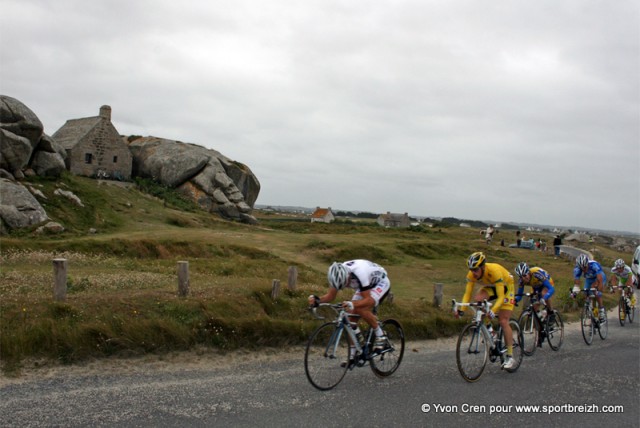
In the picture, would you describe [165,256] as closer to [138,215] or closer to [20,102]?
[138,215]

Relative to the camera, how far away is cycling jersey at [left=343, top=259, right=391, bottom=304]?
25.3ft

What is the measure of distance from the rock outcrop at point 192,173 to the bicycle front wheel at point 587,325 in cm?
3782

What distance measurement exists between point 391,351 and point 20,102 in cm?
3320

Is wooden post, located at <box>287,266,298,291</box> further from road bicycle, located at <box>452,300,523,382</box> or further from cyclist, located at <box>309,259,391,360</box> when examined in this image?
road bicycle, located at <box>452,300,523,382</box>

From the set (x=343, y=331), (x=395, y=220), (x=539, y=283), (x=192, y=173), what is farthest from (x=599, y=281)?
(x=395, y=220)

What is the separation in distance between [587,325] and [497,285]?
5.12 metres

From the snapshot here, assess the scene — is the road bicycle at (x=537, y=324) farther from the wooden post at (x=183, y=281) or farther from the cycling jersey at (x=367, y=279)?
the wooden post at (x=183, y=281)

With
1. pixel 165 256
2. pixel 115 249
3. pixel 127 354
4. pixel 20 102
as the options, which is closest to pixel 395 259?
pixel 165 256

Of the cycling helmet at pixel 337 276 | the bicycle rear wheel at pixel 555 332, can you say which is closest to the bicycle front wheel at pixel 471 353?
the cycling helmet at pixel 337 276

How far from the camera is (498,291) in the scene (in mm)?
8758

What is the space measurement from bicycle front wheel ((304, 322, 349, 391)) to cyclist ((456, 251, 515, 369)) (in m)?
2.52

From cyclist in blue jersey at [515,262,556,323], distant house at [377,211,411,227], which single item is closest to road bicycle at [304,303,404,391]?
cyclist in blue jersey at [515,262,556,323]

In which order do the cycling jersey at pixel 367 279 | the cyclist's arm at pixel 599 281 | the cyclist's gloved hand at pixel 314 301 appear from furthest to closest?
1. the cyclist's arm at pixel 599 281
2. the cycling jersey at pixel 367 279
3. the cyclist's gloved hand at pixel 314 301

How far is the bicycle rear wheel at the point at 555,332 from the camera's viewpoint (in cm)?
1095
